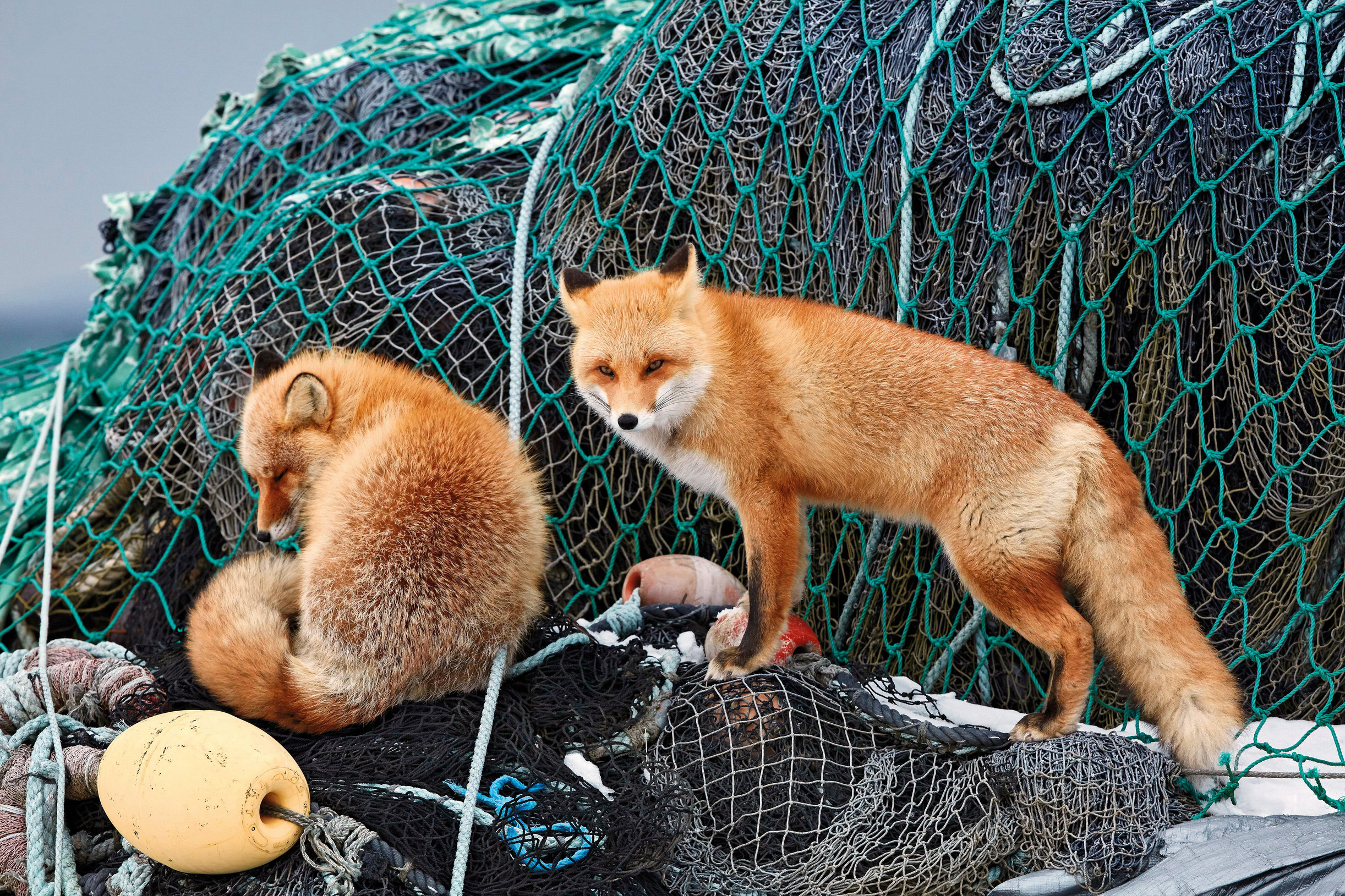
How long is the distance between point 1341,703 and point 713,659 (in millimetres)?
1636

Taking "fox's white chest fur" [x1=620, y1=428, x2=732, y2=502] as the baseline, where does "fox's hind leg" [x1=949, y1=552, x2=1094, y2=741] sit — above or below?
below

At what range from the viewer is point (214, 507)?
131 inches

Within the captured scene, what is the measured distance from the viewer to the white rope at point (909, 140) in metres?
2.74

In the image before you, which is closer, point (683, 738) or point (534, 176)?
point (683, 738)

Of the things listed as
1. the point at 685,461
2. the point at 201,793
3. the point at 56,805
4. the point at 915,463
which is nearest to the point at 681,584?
the point at 685,461

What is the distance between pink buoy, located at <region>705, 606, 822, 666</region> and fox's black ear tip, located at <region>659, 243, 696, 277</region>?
31.5 inches

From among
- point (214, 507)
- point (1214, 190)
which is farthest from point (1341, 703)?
point (214, 507)

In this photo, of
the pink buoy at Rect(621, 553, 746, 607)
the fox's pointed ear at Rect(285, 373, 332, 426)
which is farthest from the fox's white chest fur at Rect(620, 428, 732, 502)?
the fox's pointed ear at Rect(285, 373, 332, 426)

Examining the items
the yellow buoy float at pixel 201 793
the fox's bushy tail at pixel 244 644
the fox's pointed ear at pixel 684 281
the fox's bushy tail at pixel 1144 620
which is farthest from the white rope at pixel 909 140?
the yellow buoy float at pixel 201 793

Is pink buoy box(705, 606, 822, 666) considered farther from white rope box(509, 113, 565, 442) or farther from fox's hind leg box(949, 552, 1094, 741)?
white rope box(509, 113, 565, 442)

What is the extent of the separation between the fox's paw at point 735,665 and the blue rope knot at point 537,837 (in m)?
0.43

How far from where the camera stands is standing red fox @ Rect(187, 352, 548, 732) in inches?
79.3

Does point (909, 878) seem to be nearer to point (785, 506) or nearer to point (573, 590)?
point (785, 506)

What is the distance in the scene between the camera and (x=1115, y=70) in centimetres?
253
